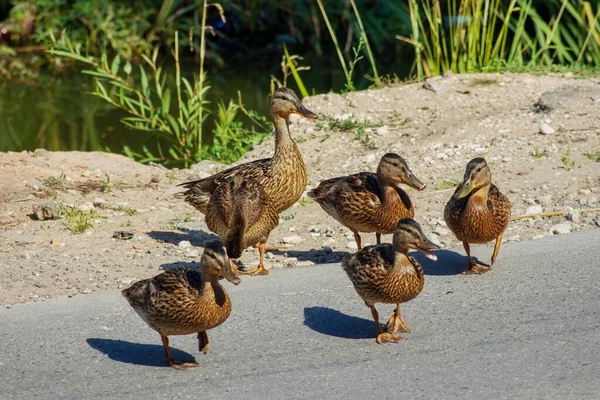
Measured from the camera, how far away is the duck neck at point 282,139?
8266mm

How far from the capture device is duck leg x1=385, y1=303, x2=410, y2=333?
19.6 ft

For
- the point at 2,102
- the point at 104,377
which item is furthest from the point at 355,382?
the point at 2,102

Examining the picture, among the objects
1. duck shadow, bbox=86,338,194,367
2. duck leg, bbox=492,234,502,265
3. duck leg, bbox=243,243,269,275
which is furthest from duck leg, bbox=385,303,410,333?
duck leg, bbox=243,243,269,275

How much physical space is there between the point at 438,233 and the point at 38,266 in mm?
3011

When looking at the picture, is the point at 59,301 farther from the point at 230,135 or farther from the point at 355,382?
the point at 230,135

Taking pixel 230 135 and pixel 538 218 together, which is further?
pixel 230 135

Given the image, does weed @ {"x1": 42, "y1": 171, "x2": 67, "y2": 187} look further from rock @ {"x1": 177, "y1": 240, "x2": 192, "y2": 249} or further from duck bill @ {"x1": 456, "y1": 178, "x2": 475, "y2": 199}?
duck bill @ {"x1": 456, "y1": 178, "x2": 475, "y2": 199}

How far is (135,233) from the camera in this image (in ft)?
26.4

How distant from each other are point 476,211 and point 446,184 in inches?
83.4

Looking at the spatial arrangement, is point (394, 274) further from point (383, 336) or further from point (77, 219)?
point (77, 219)

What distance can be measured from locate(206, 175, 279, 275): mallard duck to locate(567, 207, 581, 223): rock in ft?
7.50

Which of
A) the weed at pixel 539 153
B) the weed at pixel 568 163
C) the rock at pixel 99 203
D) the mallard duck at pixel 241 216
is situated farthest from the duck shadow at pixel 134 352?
the weed at pixel 539 153

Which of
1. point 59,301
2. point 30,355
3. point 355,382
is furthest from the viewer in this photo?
point 59,301

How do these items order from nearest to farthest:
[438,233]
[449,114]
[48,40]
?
[438,233], [449,114], [48,40]
